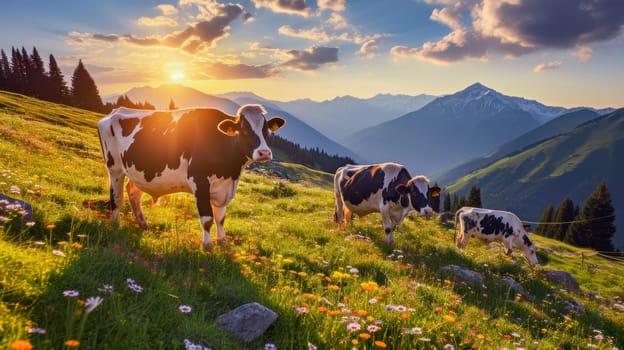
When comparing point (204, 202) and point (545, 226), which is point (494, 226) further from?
point (545, 226)

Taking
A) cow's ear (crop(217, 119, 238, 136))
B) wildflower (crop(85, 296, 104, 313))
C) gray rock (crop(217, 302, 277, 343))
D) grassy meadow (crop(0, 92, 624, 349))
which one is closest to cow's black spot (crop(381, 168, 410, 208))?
grassy meadow (crop(0, 92, 624, 349))

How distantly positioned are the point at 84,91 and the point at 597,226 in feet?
411

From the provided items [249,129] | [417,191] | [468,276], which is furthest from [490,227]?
[249,129]

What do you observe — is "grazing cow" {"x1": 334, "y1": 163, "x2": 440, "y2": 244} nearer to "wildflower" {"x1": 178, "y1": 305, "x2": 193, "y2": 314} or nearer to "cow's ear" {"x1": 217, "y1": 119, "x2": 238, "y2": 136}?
"cow's ear" {"x1": 217, "y1": 119, "x2": 238, "y2": 136}

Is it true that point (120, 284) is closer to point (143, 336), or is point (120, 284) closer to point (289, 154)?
point (143, 336)

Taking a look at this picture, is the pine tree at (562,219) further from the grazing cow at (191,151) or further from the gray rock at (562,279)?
the grazing cow at (191,151)

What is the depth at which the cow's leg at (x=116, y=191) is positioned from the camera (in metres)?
9.05

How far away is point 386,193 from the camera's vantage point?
542 inches

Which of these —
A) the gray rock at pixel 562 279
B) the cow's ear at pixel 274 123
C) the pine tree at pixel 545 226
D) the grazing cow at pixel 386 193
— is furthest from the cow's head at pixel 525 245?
the pine tree at pixel 545 226

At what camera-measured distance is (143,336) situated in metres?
2.93

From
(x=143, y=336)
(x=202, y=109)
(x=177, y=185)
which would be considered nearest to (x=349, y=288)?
(x=143, y=336)

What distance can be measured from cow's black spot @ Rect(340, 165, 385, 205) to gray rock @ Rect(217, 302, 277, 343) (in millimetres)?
10501

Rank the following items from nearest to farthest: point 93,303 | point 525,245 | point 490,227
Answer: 1. point 93,303
2. point 490,227
3. point 525,245

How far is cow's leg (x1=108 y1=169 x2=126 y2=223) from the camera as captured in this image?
9047 mm
